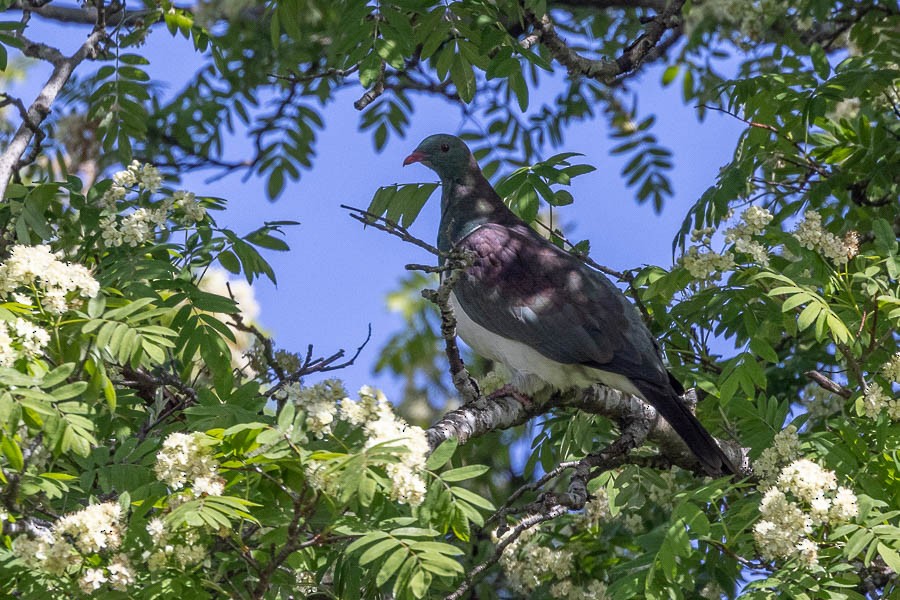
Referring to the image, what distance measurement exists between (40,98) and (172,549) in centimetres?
261

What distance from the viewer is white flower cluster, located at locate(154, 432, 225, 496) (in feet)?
9.22

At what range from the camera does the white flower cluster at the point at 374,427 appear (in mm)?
2744

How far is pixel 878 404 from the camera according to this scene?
3557mm

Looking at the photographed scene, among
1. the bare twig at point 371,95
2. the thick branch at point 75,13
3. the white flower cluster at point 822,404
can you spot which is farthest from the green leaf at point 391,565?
the thick branch at point 75,13

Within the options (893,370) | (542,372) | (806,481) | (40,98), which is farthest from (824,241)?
(40,98)

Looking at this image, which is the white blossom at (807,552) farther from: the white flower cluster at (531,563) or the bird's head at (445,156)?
the bird's head at (445,156)

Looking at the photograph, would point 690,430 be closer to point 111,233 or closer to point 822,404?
point 822,404

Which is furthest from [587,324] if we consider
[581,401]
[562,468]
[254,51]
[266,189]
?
[254,51]

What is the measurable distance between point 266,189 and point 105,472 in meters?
3.98

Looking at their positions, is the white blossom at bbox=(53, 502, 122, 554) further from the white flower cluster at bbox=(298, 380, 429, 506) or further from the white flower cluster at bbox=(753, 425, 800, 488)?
the white flower cluster at bbox=(753, 425, 800, 488)

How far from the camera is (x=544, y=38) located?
533 centimetres

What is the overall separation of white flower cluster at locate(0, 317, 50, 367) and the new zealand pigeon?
2.25 meters

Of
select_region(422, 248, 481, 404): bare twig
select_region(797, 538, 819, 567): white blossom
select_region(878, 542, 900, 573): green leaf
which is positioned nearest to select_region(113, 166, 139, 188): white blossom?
select_region(422, 248, 481, 404): bare twig

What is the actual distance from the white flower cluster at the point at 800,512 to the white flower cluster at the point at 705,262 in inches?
42.3
